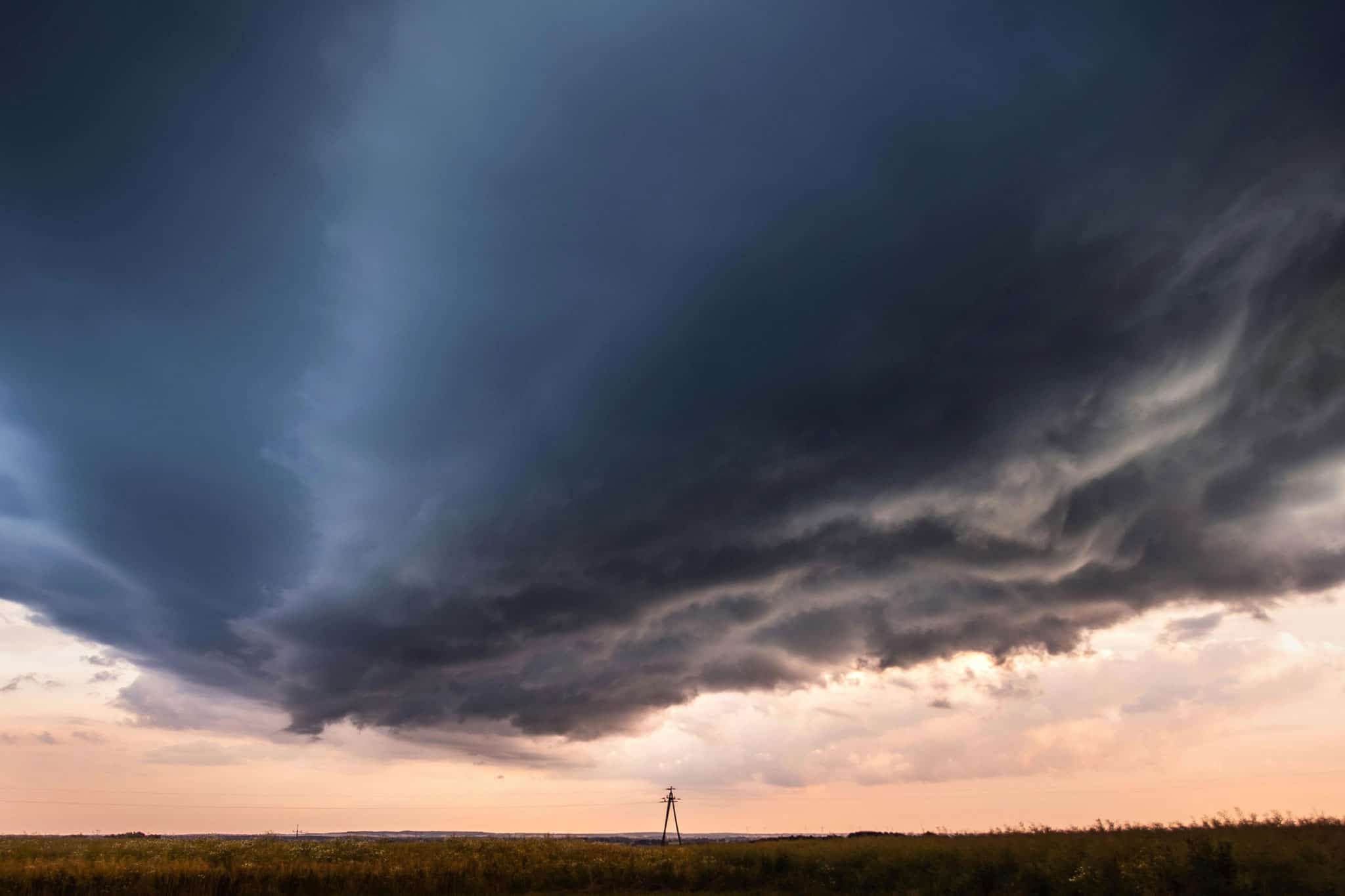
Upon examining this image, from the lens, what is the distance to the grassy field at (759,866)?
27.4 m

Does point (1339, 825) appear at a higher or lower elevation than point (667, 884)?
higher

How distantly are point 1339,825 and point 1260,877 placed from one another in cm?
1203

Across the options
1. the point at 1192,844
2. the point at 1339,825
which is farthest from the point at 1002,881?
the point at 1339,825

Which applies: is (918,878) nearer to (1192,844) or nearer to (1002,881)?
(1002,881)

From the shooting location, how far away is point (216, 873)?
38.2 metres

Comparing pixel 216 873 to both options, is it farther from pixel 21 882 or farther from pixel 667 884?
pixel 667 884

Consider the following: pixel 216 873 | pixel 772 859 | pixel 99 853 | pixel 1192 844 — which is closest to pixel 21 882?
pixel 216 873

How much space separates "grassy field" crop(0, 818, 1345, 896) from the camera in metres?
27.4

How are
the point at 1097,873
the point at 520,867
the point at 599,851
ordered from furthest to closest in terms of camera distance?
the point at 599,851
the point at 520,867
the point at 1097,873

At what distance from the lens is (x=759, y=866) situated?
47812 mm

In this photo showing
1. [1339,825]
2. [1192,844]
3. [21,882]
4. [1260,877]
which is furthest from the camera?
[21,882]

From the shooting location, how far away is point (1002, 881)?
35062mm

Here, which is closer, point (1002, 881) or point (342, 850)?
point (1002, 881)

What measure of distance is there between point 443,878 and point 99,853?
80.8ft
